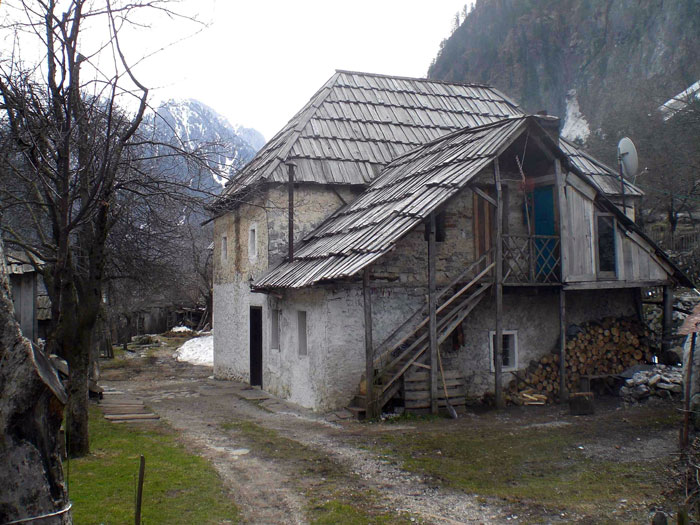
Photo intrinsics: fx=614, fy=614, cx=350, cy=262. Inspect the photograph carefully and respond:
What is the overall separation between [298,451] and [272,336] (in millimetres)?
5478

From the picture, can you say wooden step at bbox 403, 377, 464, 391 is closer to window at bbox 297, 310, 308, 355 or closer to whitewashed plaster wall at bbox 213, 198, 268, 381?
window at bbox 297, 310, 308, 355

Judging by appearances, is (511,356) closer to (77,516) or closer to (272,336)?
(272,336)

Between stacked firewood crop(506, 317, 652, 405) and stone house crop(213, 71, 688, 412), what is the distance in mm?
336

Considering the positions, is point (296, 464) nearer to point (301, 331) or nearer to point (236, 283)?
point (301, 331)

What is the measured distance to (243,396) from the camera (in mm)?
14273

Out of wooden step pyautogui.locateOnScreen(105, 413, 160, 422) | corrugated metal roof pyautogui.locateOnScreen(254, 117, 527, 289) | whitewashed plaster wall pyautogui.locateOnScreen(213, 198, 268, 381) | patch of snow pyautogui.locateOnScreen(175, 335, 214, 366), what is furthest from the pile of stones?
patch of snow pyautogui.locateOnScreen(175, 335, 214, 366)

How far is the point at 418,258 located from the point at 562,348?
3758mm

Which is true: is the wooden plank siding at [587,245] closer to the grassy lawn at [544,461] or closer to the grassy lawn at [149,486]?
the grassy lawn at [544,461]

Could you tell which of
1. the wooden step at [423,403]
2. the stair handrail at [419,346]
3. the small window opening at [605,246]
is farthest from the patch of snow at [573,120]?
the wooden step at [423,403]

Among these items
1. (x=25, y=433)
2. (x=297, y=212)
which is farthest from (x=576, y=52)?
(x=25, y=433)

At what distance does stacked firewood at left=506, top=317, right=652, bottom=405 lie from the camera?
42.9 feet

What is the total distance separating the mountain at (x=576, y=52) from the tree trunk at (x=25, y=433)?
43134 millimetres

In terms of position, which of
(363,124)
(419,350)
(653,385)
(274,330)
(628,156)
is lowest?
(653,385)

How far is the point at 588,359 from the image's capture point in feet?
44.6
